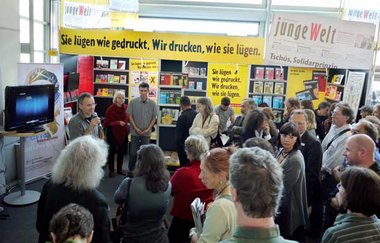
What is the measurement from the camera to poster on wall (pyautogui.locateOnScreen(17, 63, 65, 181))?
5.67m

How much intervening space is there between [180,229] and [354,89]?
523 cm

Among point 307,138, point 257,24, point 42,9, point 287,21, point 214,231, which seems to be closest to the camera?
point 214,231

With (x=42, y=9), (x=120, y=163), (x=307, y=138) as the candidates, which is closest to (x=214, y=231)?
(x=307, y=138)

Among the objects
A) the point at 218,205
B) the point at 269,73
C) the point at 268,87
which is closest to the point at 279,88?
the point at 268,87

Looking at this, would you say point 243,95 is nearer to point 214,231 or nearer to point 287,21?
point 287,21

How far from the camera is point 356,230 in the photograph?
6.08 ft

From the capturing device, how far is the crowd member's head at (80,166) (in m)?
2.42

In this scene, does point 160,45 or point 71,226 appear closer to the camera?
point 71,226

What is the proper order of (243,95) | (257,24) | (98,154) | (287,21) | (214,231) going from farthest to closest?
(257,24) < (243,95) < (287,21) < (98,154) < (214,231)

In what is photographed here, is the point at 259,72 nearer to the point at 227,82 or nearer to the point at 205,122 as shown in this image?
the point at 227,82

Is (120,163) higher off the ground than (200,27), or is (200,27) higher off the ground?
(200,27)

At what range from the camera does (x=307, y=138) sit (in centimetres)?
397

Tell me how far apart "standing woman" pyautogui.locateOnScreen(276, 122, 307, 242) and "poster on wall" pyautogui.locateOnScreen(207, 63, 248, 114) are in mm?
5226

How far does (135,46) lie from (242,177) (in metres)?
5.40
